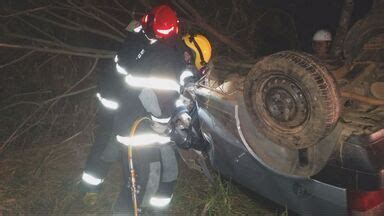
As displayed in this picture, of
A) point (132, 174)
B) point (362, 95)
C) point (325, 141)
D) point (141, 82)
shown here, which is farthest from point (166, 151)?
point (362, 95)

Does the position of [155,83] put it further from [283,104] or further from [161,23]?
[283,104]

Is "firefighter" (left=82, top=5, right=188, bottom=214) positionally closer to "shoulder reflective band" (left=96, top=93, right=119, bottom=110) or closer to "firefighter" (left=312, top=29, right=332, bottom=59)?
"shoulder reflective band" (left=96, top=93, right=119, bottom=110)

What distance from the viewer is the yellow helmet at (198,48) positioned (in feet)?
11.0

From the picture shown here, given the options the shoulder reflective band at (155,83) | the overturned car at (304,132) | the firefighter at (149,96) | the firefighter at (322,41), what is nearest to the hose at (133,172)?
the firefighter at (149,96)

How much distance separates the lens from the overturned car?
93.7 inches

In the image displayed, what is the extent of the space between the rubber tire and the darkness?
3.85 metres

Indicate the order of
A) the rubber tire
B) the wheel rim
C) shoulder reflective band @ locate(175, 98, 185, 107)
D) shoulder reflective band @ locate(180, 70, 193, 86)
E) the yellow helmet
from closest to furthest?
the rubber tire < the wheel rim < shoulder reflective band @ locate(175, 98, 185, 107) < shoulder reflective band @ locate(180, 70, 193, 86) < the yellow helmet

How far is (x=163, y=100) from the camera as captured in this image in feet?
9.46

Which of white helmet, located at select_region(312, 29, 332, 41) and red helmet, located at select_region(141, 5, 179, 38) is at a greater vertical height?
white helmet, located at select_region(312, 29, 332, 41)

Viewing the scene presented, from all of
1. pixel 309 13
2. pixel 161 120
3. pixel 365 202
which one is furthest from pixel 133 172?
pixel 309 13

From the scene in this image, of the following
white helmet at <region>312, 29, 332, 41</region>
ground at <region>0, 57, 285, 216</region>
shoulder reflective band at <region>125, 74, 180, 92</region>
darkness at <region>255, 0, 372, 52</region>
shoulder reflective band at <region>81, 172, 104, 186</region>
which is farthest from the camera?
darkness at <region>255, 0, 372, 52</region>

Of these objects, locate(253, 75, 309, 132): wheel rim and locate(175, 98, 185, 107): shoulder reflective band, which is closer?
locate(253, 75, 309, 132): wheel rim

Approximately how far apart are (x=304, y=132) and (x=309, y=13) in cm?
462

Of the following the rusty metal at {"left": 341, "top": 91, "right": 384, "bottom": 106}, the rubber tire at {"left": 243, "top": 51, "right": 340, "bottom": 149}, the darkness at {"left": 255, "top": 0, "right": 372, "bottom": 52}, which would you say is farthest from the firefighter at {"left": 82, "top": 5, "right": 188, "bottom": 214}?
the darkness at {"left": 255, "top": 0, "right": 372, "bottom": 52}
